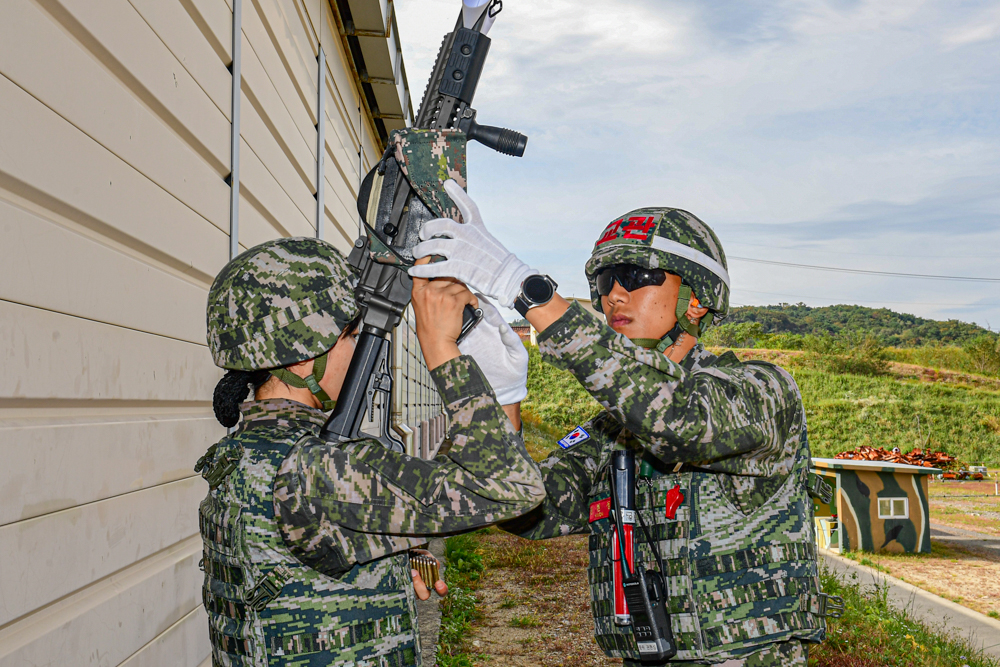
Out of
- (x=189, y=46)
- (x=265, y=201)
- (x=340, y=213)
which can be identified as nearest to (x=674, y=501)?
(x=189, y=46)

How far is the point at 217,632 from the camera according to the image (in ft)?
5.42

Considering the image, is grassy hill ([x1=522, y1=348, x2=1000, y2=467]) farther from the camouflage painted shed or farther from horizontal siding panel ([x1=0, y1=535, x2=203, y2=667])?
horizontal siding panel ([x1=0, y1=535, x2=203, y2=667])

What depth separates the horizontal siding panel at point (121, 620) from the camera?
134 centimetres

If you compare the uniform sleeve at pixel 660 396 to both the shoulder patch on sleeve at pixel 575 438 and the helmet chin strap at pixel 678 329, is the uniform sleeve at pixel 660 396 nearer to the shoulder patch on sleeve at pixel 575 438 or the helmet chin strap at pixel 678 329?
the helmet chin strap at pixel 678 329

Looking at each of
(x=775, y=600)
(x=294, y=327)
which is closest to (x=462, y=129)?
(x=294, y=327)

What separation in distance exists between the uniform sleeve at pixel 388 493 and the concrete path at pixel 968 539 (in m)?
12.2

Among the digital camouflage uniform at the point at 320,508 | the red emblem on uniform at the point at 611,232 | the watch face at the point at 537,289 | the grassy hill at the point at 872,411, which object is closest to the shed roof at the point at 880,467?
the red emblem on uniform at the point at 611,232

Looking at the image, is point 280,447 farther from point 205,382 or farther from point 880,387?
point 880,387

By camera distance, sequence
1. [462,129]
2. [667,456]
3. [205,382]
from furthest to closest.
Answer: [205,382]
[462,129]
[667,456]

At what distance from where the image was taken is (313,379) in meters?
1.82

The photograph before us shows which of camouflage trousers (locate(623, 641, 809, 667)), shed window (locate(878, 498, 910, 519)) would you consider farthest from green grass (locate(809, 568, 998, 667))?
camouflage trousers (locate(623, 641, 809, 667))

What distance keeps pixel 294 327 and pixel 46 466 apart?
0.60 metres

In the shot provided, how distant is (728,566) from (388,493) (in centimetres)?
112

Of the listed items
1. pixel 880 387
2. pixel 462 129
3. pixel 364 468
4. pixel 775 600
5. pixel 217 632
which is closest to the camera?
pixel 364 468
